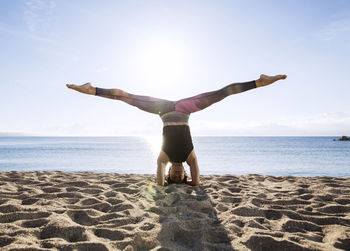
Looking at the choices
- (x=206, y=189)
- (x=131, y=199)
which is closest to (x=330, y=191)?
(x=206, y=189)

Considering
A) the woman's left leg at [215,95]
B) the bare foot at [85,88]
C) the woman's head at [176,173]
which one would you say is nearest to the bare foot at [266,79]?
the woman's left leg at [215,95]

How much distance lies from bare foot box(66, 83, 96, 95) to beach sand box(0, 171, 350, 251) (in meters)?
1.83

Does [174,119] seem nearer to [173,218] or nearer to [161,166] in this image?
[161,166]

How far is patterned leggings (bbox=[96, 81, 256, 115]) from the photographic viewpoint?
14.6 ft

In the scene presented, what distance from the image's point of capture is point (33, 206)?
316 centimetres

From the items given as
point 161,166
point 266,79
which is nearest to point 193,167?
point 161,166

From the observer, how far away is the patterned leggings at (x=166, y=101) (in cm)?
445


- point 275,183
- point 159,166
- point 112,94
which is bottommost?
point 275,183

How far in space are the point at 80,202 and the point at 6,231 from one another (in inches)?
45.8

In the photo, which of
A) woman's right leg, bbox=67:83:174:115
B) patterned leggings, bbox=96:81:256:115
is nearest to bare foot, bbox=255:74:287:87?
patterned leggings, bbox=96:81:256:115

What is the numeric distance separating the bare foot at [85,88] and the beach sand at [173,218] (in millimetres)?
1830

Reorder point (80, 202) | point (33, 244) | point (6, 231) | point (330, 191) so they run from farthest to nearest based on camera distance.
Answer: point (330, 191) < point (80, 202) < point (6, 231) < point (33, 244)

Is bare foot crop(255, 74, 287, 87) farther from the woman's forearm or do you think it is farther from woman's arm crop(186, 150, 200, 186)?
the woman's forearm

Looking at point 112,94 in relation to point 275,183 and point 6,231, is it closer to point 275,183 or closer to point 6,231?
point 6,231
